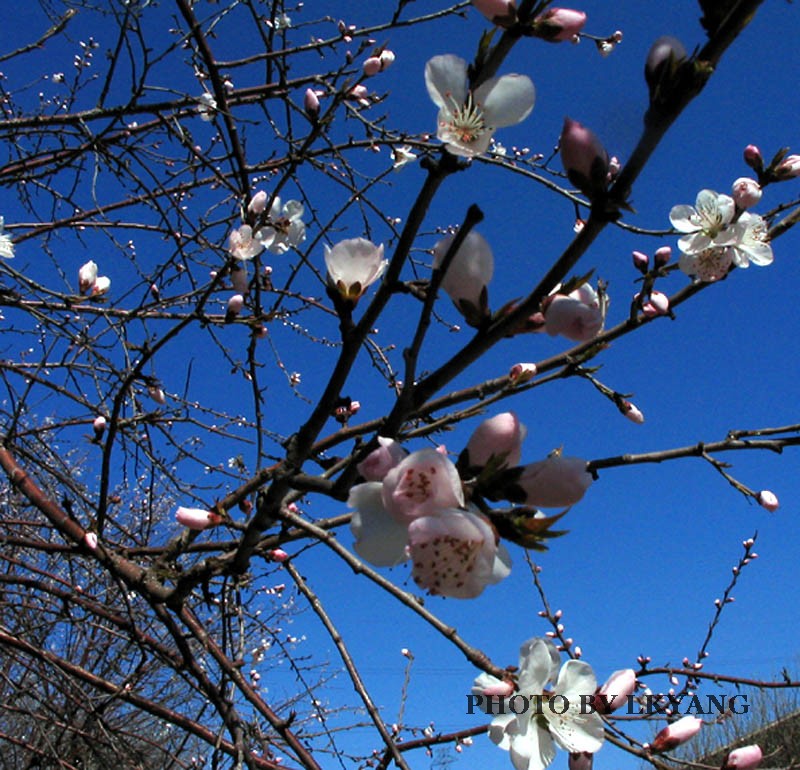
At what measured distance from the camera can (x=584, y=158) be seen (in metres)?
0.78

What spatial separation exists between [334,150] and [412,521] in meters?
2.04

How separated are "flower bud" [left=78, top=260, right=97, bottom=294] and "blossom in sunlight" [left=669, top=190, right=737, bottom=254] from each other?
2.35 m

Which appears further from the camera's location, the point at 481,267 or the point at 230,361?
the point at 230,361

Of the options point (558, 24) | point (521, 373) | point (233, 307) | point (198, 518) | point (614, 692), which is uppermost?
point (233, 307)

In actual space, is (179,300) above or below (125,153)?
below

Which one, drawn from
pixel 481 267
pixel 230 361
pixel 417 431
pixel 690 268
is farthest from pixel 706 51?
pixel 230 361

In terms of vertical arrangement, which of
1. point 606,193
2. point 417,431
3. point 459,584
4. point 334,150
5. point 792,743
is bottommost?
point 459,584

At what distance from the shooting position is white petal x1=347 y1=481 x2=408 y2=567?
880 mm

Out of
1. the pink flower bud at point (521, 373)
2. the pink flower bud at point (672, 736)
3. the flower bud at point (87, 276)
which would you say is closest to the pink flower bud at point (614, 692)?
the pink flower bud at point (672, 736)

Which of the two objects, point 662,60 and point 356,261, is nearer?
point 662,60

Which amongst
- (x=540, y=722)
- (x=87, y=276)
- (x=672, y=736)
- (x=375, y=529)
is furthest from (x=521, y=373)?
(x=87, y=276)

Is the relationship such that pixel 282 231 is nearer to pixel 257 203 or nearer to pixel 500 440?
pixel 257 203

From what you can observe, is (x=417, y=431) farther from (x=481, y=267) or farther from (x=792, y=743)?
(x=792, y=743)

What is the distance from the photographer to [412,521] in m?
0.86
